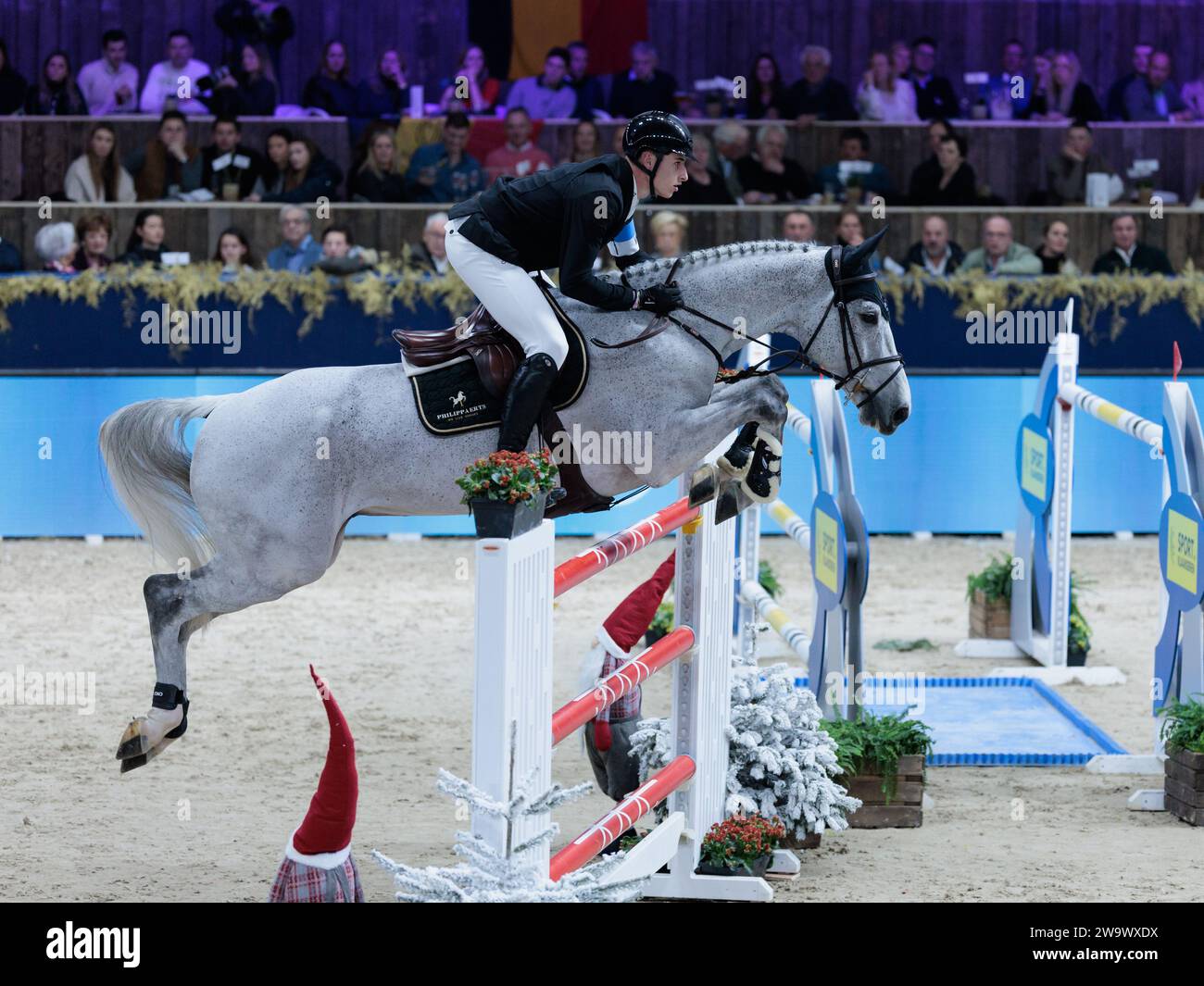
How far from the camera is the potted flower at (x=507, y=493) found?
4.00 meters

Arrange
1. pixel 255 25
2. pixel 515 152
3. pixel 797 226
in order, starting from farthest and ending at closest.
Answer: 1. pixel 255 25
2. pixel 515 152
3. pixel 797 226

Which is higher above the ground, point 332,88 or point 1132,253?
point 332,88

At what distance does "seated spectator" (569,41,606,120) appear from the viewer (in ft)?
46.5

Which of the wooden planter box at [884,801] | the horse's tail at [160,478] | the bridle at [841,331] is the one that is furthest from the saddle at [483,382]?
the wooden planter box at [884,801]

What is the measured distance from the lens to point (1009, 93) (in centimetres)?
1457

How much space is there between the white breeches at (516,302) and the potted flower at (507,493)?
1.25 m

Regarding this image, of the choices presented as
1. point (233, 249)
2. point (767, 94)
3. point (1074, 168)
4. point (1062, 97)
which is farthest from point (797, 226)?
point (1062, 97)

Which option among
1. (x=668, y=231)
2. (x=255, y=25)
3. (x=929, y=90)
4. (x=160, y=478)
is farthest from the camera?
(x=255, y=25)

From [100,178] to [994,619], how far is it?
23.1 ft

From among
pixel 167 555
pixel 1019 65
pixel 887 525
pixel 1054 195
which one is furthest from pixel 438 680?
pixel 1019 65

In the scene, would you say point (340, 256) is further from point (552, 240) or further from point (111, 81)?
point (552, 240)

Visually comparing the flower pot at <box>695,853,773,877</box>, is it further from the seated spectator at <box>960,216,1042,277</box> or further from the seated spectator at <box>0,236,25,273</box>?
the seated spectator at <box>0,236,25,273</box>

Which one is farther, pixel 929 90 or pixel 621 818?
pixel 929 90

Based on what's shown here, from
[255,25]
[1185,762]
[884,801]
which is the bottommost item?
[884,801]
